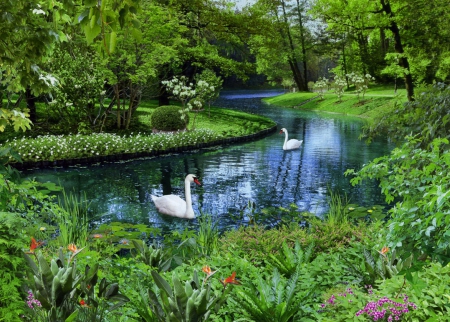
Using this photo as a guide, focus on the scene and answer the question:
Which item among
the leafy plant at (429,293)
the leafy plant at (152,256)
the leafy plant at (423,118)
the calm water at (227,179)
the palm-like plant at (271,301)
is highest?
the leafy plant at (423,118)

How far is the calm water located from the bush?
2.90 meters

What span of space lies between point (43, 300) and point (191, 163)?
11.2 m

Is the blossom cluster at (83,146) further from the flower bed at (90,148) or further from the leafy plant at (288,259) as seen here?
the leafy plant at (288,259)

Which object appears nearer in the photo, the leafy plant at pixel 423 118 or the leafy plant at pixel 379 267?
the leafy plant at pixel 379 267

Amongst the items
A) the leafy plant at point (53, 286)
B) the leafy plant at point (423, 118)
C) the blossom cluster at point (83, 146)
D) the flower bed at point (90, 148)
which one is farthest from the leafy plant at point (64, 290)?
the blossom cluster at point (83, 146)

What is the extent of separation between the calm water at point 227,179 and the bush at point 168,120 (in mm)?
2904

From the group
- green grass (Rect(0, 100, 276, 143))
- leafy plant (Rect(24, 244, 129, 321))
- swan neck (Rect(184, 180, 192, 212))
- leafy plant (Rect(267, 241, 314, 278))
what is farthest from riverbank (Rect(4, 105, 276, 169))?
leafy plant (Rect(24, 244, 129, 321))

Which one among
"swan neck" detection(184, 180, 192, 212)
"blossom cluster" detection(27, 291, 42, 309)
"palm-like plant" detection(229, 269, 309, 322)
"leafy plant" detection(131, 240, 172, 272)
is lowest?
"swan neck" detection(184, 180, 192, 212)

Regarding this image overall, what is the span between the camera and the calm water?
8.87 meters

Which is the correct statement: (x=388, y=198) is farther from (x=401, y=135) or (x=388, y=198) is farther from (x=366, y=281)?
(x=401, y=135)

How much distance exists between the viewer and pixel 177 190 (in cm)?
1048

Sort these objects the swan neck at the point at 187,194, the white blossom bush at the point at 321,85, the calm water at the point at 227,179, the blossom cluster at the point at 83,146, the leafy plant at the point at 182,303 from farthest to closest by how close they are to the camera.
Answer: the white blossom bush at the point at 321,85 < the blossom cluster at the point at 83,146 < the calm water at the point at 227,179 < the swan neck at the point at 187,194 < the leafy plant at the point at 182,303

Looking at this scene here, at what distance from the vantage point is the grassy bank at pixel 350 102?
96.5ft

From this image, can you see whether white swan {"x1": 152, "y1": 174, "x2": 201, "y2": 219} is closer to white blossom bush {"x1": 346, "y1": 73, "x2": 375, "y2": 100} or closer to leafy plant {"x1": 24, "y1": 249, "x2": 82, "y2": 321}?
leafy plant {"x1": 24, "y1": 249, "x2": 82, "y2": 321}
